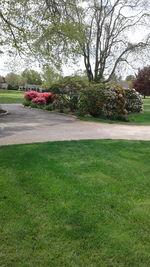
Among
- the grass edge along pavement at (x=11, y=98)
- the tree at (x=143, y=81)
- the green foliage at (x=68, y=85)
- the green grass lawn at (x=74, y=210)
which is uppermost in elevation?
the tree at (x=143, y=81)

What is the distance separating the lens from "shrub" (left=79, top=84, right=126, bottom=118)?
1398 centimetres

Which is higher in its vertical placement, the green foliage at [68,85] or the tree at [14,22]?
the tree at [14,22]

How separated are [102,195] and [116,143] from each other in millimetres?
3631

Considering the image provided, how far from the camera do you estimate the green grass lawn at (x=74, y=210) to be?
230cm

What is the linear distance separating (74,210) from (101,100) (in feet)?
37.6

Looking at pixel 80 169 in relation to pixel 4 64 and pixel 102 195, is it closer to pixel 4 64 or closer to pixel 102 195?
pixel 102 195

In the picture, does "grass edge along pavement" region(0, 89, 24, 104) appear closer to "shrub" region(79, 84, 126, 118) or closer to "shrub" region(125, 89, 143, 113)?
"shrub" region(125, 89, 143, 113)

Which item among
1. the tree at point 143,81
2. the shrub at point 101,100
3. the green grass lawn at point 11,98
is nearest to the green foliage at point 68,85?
the shrub at point 101,100

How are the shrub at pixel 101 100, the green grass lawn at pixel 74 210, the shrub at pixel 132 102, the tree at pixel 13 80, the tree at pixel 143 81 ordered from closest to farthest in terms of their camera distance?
1. the green grass lawn at pixel 74 210
2. the shrub at pixel 101 100
3. the shrub at pixel 132 102
4. the tree at pixel 143 81
5. the tree at pixel 13 80

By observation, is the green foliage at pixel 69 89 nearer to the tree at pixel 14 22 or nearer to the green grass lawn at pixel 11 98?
the tree at pixel 14 22

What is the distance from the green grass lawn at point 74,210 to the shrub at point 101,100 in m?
8.75

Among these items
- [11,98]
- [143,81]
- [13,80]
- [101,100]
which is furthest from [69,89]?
[13,80]

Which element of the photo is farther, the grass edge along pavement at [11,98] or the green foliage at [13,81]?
the green foliage at [13,81]

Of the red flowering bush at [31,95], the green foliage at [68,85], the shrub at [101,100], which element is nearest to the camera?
the shrub at [101,100]
